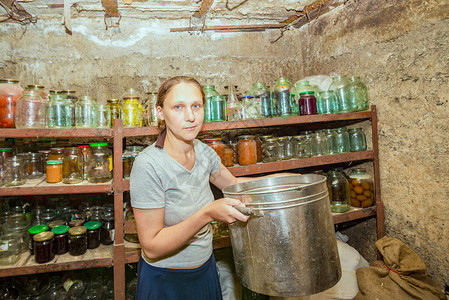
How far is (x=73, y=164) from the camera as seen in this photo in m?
2.07

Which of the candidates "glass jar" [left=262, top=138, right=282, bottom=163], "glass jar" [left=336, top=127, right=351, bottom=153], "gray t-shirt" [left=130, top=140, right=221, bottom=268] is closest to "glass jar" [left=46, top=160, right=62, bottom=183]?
"gray t-shirt" [left=130, top=140, right=221, bottom=268]

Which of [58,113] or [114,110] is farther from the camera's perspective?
[114,110]

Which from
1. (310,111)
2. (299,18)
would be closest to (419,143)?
(310,111)

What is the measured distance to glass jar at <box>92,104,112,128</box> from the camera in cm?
215

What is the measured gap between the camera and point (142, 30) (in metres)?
2.93

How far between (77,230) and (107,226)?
314 millimetres

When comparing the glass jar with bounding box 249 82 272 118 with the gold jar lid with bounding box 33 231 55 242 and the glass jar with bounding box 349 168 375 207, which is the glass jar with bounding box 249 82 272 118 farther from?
the gold jar lid with bounding box 33 231 55 242

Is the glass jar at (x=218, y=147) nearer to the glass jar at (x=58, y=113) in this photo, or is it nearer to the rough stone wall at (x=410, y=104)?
the glass jar at (x=58, y=113)

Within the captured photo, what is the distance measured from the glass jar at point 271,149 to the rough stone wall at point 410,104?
3.65 feet

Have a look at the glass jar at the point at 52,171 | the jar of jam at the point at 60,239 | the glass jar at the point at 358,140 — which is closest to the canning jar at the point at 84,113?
the glass jar at the point at 52,171

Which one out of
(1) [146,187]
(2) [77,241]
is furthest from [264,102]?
(2) [77,241]

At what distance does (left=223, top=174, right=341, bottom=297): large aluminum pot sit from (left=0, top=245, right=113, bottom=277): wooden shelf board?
134 centimetres

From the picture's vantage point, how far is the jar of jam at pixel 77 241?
198 cm

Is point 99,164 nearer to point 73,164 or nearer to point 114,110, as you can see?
point 73,164
